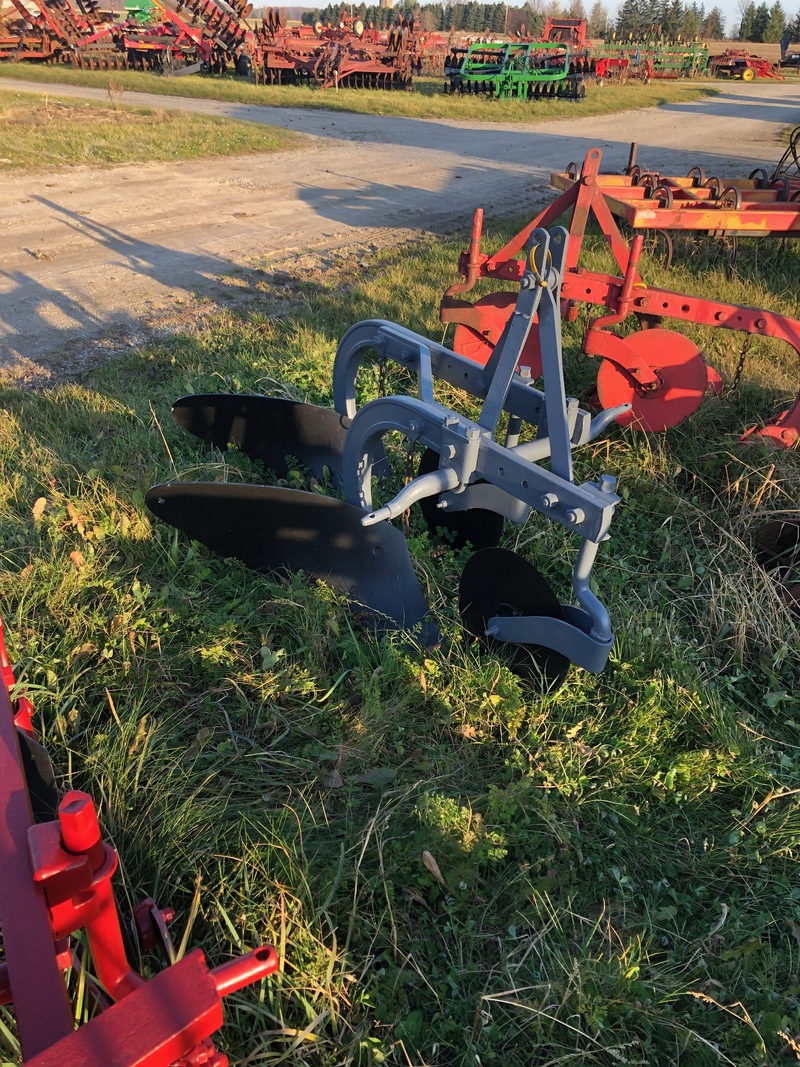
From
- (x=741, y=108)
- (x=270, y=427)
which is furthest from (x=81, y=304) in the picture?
(x=741, y=108)

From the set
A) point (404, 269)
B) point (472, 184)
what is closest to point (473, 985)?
point (404, 269)

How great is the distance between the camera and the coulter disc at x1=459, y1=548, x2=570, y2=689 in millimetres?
2873

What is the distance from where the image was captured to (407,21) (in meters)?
23.0

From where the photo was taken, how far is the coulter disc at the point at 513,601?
113 inches

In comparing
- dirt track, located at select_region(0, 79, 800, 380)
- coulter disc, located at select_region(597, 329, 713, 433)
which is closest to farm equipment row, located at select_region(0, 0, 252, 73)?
dirt track, located at select_region(0, 79, 800, 380)

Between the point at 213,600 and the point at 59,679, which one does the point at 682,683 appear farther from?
the point at 59,679

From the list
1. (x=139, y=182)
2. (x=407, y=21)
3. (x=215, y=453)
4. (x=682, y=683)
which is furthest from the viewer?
(x=407, y=21)

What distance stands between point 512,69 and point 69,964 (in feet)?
84.0

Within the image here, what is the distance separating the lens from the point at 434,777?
2533 millimetres

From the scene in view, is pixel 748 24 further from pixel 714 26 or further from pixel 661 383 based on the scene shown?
pixel 661 383

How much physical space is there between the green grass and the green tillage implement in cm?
67

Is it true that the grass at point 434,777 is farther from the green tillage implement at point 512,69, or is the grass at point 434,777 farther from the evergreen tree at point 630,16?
the evergreen tree at point 630,16

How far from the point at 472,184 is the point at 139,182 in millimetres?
5027

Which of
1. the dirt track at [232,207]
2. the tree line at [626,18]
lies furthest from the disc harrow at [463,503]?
the tree line at [626,18]
